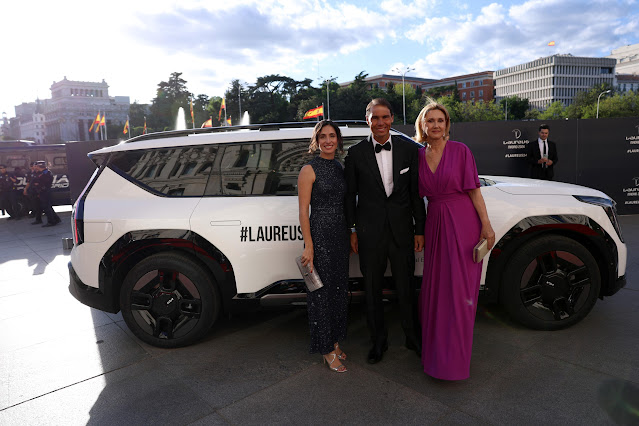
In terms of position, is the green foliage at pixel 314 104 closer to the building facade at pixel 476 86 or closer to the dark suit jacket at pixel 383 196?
the building facade at pixel 476 86

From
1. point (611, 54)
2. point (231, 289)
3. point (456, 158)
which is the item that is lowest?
point (231, 289)

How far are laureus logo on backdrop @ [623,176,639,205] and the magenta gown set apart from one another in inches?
326

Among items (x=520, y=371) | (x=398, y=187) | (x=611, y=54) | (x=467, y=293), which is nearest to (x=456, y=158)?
(x=398, y=187)

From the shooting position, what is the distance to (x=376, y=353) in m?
3.13

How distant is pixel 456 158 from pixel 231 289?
1882 mm

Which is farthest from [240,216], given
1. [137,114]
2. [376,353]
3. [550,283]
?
[137,114]

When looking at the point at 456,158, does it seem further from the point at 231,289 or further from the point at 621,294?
the point at 621,294

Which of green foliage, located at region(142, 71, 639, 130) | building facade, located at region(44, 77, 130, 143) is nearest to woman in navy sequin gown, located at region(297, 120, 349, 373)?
green foliage, located at region(142, 71, 639, 130)

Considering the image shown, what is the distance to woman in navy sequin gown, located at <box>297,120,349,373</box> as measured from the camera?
285 cm

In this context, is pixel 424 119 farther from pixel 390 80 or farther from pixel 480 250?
pixel 390 80

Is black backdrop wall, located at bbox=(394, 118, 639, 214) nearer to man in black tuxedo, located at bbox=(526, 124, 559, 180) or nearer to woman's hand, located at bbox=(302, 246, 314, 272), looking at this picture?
man in black tuxedo, located at bbox=(526, 124, 559, 180)

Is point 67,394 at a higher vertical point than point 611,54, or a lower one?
lower

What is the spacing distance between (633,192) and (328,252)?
8.95m

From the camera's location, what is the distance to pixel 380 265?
304 cm
